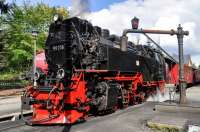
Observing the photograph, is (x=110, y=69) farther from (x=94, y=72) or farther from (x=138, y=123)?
(x=138, y=123)

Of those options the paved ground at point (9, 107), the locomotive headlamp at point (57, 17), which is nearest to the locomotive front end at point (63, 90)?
the locomotive headlamp at point (57, 17)

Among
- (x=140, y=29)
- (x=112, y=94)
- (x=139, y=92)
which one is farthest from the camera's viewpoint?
(x=139, y=92)

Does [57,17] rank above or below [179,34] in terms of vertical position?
above

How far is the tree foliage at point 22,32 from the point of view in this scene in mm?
35969

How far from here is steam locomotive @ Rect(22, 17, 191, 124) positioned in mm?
12055

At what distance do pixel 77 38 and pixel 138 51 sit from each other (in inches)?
255

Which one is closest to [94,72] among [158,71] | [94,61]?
[94,61]

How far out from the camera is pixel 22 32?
121ft

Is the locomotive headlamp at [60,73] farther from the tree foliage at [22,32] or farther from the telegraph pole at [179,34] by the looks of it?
the tree foliage at [22,32]

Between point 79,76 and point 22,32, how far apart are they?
25953 millimetres

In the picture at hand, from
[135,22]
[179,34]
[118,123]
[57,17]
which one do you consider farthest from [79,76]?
[179,34]

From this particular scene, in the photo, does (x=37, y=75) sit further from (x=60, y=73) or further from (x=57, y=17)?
(x=57, y=17)

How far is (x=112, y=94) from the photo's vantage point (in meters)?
14.1

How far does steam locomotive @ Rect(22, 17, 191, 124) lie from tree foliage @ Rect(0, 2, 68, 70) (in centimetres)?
2013
